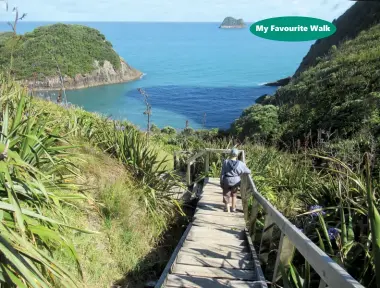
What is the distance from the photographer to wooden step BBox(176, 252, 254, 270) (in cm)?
443

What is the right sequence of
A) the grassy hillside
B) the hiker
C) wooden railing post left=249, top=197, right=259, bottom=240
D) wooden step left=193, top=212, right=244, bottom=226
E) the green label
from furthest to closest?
1. the grassy hillside
2. the green label
3. the hiker
4. wooden step left=193, top=212, right=244, bottom=226
5. wooden railing post left=249, top=197, right=259, bottom=240

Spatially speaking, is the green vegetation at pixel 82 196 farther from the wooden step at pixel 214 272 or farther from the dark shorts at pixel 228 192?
the wooden step at pixel 214 272

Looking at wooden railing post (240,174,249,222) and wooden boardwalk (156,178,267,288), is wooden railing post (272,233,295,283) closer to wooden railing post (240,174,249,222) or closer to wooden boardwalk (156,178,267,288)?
wooden boardwalk (156,178,267,288)

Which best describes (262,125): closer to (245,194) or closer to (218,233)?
(245,194)

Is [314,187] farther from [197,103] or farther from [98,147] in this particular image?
[197,103]

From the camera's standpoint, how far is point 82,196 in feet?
13.7

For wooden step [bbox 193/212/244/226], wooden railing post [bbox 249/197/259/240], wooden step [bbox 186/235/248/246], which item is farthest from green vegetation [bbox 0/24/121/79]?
wooden step [bbox 186/235/248/246]

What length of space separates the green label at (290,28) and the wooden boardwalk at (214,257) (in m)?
5.29

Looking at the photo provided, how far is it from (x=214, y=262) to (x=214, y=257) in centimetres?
16

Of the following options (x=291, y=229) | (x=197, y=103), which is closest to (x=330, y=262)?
(x=291, y=229)

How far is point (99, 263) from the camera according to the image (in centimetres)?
480

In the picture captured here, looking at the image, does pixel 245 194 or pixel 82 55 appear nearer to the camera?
pixel 245 194

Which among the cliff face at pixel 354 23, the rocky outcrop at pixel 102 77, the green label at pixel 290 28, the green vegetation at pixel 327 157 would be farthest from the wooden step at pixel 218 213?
the rocky outcrop at pixel 102 77

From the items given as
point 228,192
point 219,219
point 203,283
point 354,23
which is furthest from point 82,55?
point 203,283
